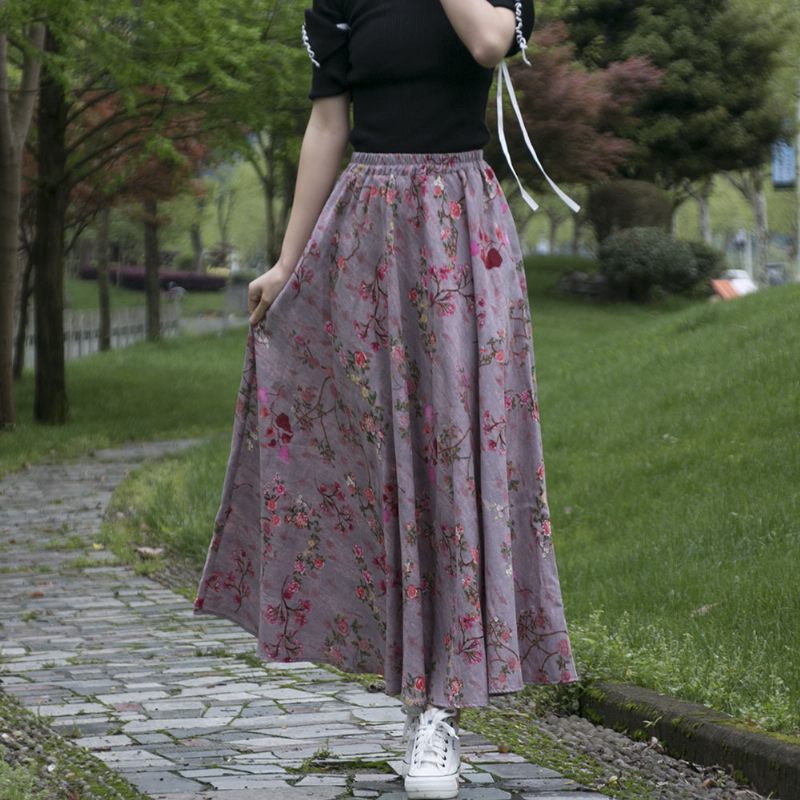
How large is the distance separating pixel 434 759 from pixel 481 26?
5.09ft

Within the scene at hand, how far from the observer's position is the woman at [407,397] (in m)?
3.43

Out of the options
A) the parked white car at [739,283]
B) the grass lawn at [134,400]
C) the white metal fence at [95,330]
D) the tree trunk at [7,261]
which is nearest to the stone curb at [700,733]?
the grass lawn at [134,400]

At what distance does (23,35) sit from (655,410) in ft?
18.7

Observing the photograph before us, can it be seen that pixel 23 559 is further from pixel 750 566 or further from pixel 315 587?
pixel 315 587

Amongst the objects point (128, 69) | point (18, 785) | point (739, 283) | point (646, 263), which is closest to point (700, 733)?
point (18, 785)

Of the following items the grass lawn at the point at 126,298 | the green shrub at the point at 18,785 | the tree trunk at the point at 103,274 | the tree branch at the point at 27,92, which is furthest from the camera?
the grass lawn at the point at 126,298

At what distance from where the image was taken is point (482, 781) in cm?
366

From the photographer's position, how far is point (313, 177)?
3.70 meters

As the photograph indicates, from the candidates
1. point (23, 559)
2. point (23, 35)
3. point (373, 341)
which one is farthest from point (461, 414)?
point (23, 35)

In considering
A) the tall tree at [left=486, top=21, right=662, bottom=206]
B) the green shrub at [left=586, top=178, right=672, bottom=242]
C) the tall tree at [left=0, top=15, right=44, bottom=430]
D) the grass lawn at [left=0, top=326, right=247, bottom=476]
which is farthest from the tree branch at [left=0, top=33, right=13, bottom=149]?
the green shrub at [left=586, top=178, right=672, bottom=242]

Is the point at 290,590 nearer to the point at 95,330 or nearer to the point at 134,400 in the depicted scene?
the point at 134,400

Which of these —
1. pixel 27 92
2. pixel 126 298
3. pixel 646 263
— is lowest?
pixel 126 298

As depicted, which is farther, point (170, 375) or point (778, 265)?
point (778, 265)

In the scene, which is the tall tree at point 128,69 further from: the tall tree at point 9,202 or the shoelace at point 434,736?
the shoelace at point 434,736
